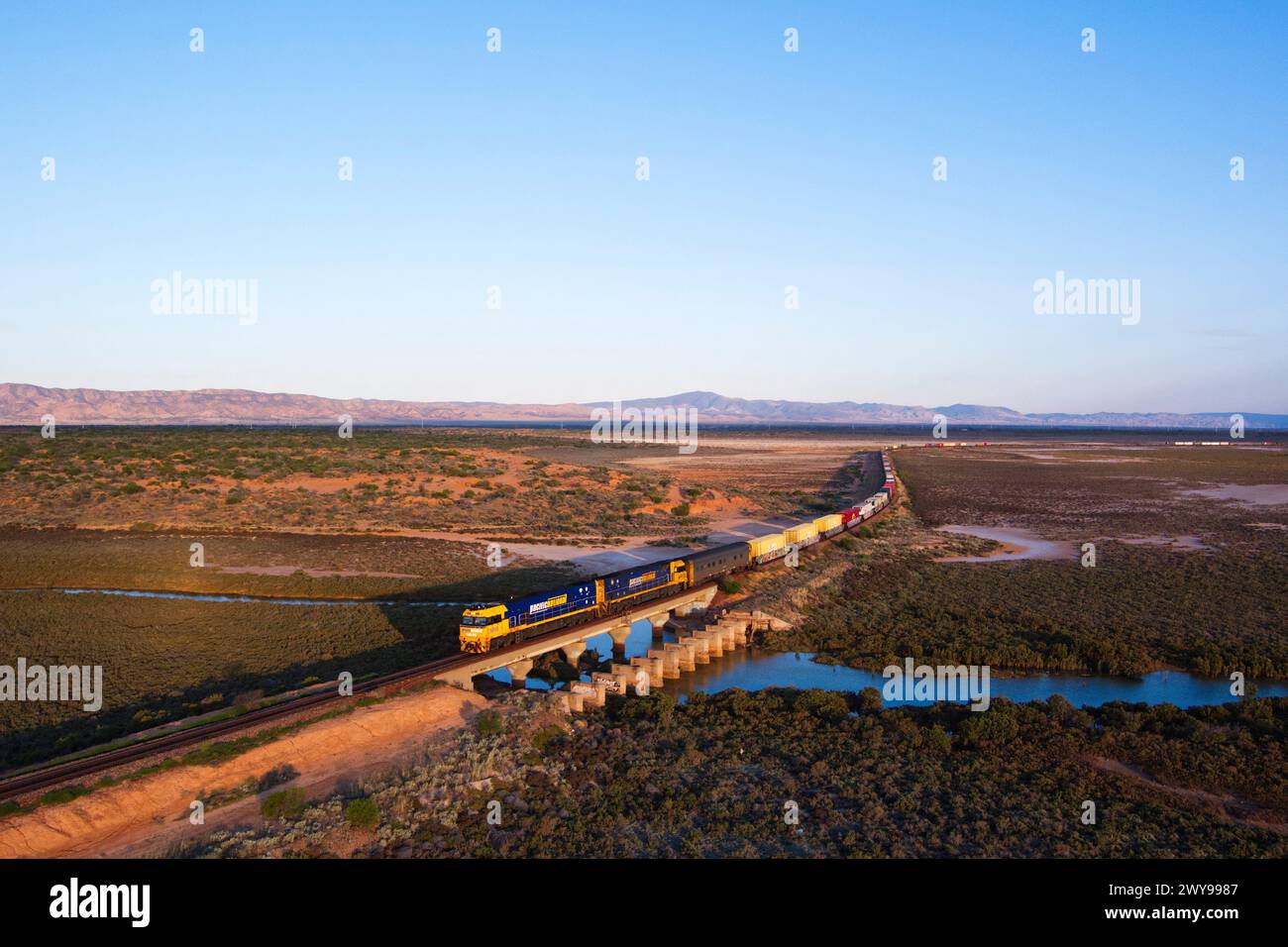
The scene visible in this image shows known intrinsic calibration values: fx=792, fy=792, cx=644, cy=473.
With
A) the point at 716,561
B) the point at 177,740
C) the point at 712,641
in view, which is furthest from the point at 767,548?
the point at 177,740

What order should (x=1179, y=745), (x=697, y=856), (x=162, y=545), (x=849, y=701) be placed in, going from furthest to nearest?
(x=162, y=545), (x=849, y=701), (x=1179, y=745), (x=697, y=856)

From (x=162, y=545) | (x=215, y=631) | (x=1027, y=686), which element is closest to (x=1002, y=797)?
(x=1027, y=686)

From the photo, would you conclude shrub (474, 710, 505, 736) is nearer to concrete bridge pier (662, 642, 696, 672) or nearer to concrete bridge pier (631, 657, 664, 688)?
concrete bridge pier (631, 657, 664, 688)

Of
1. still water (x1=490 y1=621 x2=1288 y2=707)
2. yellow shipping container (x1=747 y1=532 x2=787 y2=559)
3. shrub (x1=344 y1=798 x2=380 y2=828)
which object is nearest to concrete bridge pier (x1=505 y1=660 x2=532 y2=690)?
still water (x1=490 y1=621 x2=1288 y2=707)

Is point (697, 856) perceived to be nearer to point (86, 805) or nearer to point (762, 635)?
point (86, 805)

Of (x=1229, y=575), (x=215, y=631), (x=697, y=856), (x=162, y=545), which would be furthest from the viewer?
(x=162, y=545)

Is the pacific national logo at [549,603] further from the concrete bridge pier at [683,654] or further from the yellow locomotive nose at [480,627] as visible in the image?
the concrete bridge pier at [683,654]
